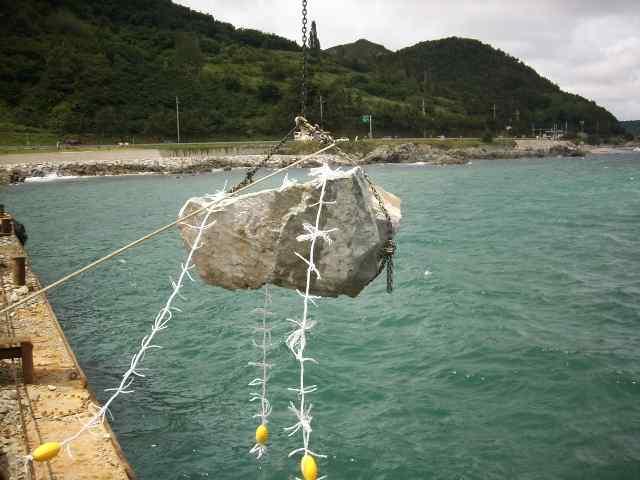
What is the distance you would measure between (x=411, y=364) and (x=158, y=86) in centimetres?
10469

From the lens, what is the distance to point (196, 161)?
73.0 metres

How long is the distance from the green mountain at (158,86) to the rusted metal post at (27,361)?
61.8 m

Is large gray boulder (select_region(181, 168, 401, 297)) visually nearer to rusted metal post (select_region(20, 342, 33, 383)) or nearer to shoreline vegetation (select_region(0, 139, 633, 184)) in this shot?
rusted metal post (select_region(20, 342, 33, 383))

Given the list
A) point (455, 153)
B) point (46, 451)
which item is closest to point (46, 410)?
point (46, 451)

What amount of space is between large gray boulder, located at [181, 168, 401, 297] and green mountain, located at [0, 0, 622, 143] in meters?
63.4

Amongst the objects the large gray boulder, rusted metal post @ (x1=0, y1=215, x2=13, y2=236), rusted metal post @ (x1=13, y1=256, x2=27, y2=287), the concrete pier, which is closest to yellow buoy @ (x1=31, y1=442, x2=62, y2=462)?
the concrete pier

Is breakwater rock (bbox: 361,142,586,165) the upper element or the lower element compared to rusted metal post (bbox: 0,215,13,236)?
upper

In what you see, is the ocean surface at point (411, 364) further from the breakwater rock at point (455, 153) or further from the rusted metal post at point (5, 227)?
the breakwater rock at point (455, 153)

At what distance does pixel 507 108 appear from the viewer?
188m

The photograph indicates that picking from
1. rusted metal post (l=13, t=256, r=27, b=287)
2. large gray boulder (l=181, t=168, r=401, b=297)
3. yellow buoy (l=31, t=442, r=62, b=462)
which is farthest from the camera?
rusted metal post (l=13, t=256, r=27, b=287)

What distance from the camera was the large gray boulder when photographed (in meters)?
4.30

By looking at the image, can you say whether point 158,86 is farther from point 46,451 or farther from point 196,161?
point 46,451

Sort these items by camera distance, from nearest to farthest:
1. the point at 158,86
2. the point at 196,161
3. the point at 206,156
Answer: the point at 196,161
the point at 206,156
the point at 158,86

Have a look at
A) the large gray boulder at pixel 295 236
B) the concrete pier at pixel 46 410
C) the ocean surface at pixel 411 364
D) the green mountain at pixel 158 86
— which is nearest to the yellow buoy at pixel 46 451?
the concrete pier at pixel 46 410
